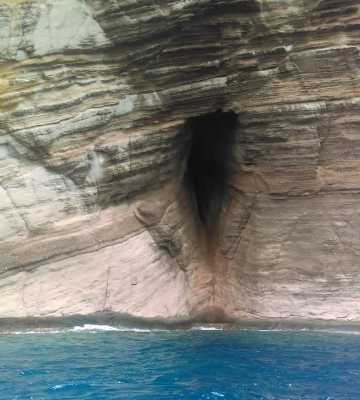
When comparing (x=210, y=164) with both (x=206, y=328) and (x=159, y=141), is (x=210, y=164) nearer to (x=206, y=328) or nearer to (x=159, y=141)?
(x=159, y=141)

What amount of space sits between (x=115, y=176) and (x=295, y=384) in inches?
259

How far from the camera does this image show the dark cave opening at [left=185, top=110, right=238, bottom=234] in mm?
15211

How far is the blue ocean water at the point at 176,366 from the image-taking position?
814 cm

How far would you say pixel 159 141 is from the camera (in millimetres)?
14164

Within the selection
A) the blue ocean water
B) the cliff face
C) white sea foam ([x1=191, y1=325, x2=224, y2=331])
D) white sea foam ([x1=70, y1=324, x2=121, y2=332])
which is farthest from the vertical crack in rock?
the blue ocean water

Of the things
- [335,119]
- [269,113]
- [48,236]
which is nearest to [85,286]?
[48,236]

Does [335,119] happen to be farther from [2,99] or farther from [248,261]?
[2,99]

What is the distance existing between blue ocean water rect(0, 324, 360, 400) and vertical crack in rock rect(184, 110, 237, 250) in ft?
15.0

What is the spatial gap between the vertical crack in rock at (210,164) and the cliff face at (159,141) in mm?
666

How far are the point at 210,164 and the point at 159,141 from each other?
9.06 ft

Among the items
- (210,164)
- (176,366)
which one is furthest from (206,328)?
(210,164)

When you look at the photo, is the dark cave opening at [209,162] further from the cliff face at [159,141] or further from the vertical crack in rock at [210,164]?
the cliff face at [159,141]

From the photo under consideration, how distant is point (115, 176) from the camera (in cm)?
1379

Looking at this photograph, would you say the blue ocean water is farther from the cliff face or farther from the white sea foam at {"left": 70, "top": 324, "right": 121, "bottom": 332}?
the cliff face
